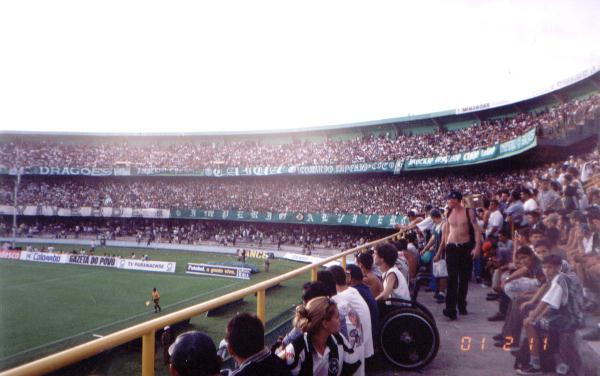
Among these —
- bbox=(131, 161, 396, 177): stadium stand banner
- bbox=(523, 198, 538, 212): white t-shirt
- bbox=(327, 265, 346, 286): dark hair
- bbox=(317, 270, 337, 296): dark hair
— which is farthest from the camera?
bbox=(131, 161, 396, 177): stadium stand banner

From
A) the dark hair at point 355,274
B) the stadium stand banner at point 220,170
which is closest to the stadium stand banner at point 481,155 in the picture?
the stadium stand banner at point 220,170

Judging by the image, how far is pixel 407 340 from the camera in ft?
15.3

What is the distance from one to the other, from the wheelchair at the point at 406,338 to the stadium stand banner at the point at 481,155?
20664 millimetres

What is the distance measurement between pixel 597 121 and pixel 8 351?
24621mm

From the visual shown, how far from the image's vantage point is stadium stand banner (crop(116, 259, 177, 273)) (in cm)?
2972

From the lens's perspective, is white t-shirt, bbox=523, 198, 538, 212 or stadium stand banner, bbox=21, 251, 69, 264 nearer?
white t-shirt, bbox=523, 198, 538, 212

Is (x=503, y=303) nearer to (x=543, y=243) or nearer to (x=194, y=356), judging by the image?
(x=543, y=243)

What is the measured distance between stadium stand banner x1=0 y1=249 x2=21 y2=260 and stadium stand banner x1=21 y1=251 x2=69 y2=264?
0.54m

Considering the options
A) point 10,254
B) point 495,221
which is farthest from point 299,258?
point 495,221

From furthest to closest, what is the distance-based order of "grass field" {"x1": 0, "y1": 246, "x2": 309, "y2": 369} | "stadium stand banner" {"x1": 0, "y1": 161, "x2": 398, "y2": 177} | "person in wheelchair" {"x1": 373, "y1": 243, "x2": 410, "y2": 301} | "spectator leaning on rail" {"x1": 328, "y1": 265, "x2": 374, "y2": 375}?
1. "stadium stand banner" {"x1": 0, "y1": 161, "x2": 398, "y2": 177}
2. "grass field" {"x1": 0, "y1": 246, "x2": 309, "y2": 369}
3. "person in wheelchair" {"x1": 373, "y1": 243, "x2": 410, "y2": 301}
4. "spectator leaning on rail" {"x1": 328, "y1": 265, "x2": 374, "y2": 375}

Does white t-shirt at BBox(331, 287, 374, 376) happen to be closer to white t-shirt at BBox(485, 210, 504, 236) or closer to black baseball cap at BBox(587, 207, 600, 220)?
black baseball cap at BBox(587, 207, 600, 220)

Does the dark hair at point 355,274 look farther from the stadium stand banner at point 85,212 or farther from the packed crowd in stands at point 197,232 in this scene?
the stadium stand banner at point 85,212

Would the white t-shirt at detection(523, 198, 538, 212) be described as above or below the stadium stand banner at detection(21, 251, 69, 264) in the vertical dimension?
above

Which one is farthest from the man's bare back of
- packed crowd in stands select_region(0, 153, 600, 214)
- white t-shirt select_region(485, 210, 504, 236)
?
packed crowd in stands select_region(0, 153, 600, 214)
